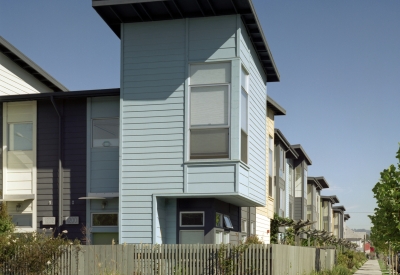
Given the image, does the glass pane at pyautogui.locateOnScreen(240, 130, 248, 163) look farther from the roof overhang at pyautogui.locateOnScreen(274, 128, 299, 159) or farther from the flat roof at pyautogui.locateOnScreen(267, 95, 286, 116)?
the roof overhang at pyautogui.locateOnScreen(274, 128, 299, 159)

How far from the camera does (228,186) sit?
716 inches

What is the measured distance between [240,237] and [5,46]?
35.3 feet

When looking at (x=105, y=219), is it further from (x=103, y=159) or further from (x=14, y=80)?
(x=14, y=80)

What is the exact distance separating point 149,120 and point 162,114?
434 mm

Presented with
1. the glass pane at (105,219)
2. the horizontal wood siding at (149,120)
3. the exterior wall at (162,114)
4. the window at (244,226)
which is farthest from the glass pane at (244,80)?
the window at (244,226)

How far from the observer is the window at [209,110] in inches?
726

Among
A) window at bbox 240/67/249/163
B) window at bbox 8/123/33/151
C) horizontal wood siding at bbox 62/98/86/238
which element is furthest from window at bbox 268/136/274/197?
window at bbox 8/123/33/151

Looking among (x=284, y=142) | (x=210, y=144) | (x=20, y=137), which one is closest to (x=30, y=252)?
(x=20, y=137)

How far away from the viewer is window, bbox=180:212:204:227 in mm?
19453

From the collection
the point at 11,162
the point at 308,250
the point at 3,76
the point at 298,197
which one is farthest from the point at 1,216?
the point at 298,197

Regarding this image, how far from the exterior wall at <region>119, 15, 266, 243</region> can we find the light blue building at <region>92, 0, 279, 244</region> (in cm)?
3

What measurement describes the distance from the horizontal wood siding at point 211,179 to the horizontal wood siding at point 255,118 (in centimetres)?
191

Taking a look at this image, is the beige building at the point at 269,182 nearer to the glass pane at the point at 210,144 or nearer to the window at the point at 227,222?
the window at the point at 227,222

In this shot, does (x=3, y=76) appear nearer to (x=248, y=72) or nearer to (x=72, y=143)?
(x=72, y=143)
